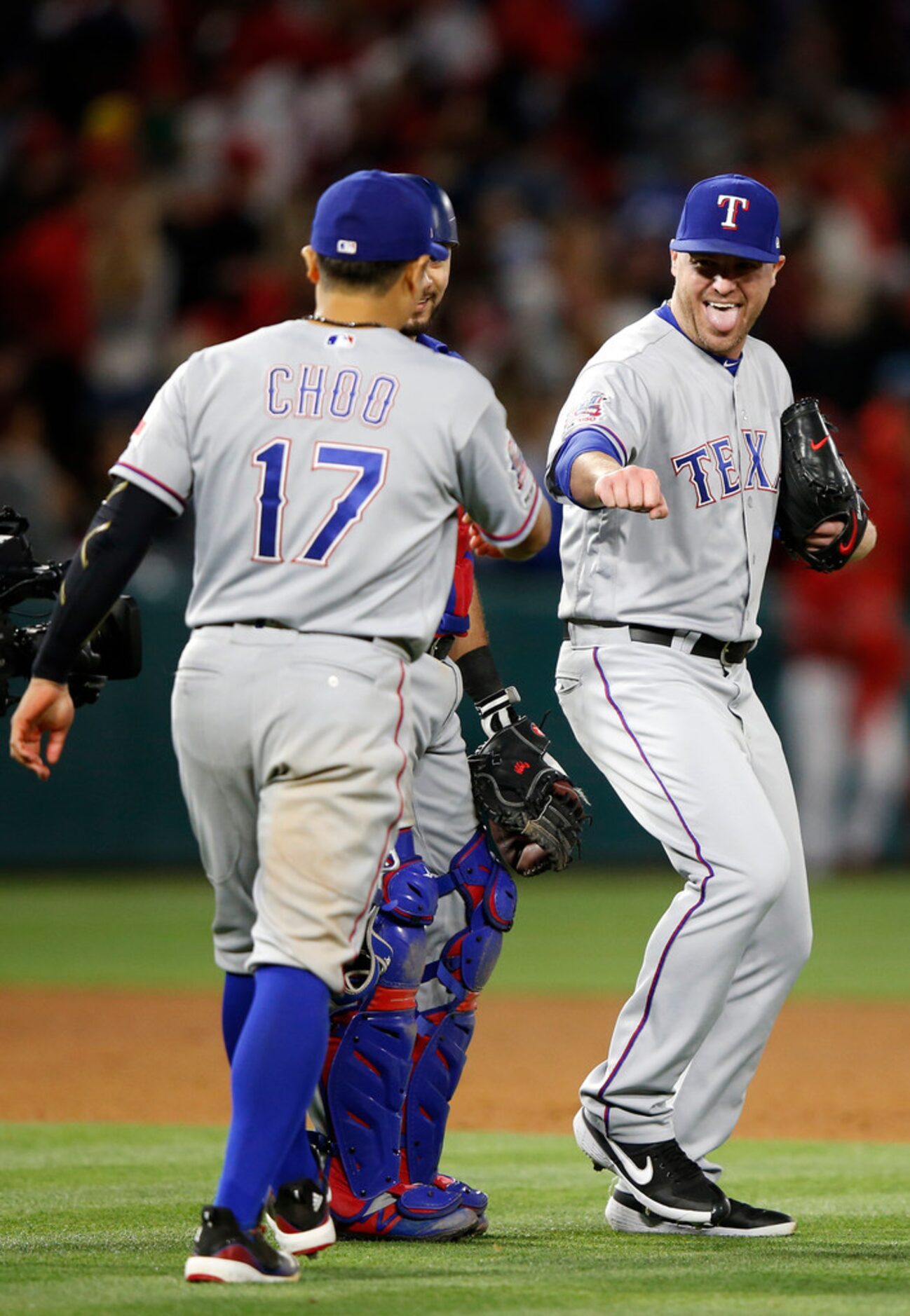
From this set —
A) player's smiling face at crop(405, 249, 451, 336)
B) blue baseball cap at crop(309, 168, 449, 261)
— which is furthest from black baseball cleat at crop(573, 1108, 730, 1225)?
blue baseball cap at crop(309, 168, 449, 261)

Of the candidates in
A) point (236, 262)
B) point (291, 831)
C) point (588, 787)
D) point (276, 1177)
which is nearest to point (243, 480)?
point (291, 831)

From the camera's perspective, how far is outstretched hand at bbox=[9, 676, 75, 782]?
366cm

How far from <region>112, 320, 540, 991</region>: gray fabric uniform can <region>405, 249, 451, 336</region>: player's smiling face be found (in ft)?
2.44

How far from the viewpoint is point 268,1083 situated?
A: 11.6 feet

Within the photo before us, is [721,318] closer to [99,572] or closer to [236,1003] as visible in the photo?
[99,572]

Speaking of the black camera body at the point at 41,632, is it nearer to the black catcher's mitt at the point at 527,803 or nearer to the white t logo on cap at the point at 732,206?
the black catcher's mitt at the point at 527,803

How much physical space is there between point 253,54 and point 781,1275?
1226 centimetres

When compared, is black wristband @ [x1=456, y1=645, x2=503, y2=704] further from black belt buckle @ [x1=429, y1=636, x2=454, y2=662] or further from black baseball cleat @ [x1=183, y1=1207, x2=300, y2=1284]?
black baseball cleat @ [x1=183, y1=1207, x2=300, y2=1284]

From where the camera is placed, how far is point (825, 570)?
514 cm

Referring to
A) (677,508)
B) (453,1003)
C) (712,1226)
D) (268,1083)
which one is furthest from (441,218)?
(712,1226)

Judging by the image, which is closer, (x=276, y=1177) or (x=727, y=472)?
(x=276, y=1177)

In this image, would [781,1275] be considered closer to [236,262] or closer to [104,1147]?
[104,1147]

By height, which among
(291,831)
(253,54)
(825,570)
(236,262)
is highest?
(253,54)

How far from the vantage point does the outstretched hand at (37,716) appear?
366 centimetres
